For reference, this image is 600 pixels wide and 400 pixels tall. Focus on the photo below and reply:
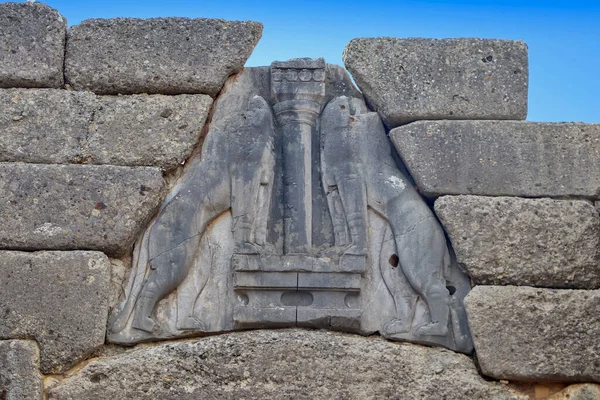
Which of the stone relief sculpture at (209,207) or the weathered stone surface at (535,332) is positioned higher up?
the stone relief sculpture at (209,207)

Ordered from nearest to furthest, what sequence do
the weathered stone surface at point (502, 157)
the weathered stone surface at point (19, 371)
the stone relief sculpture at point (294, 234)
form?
the weathered stone surface at point (19, 371) → the stone relief sculpture at point (294, 234) → the weathered stone surface at point (502, 157)

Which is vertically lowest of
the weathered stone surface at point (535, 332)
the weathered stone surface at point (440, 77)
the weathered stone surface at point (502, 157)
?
the weathered stone surface at point (535, 332)

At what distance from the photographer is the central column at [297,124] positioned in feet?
19.3

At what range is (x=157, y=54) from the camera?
6117 mm

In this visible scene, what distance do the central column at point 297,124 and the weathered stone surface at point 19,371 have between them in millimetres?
1505

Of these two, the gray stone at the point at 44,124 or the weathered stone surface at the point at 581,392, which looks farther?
the gray stone at the point at 44,124

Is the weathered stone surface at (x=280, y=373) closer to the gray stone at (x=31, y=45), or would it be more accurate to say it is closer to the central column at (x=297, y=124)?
the central column at (x=297, y=124)

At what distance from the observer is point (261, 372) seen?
216 inches

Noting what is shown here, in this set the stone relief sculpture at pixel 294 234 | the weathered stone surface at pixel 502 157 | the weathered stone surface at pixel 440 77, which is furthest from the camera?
the weathered stone surface at pixel 440 77

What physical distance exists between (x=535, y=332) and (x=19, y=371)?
2767mm

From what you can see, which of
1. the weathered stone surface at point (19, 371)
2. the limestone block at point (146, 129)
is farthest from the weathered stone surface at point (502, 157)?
the weathered stone surface at point (19, 371)

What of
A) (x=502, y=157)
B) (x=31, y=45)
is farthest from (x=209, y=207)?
(x=502, y=157)

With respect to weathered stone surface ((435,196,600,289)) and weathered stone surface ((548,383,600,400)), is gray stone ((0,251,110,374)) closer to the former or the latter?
weathered stone surface ((435,196,600,289))

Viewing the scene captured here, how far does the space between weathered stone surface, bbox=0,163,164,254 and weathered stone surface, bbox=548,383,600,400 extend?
248 cm
